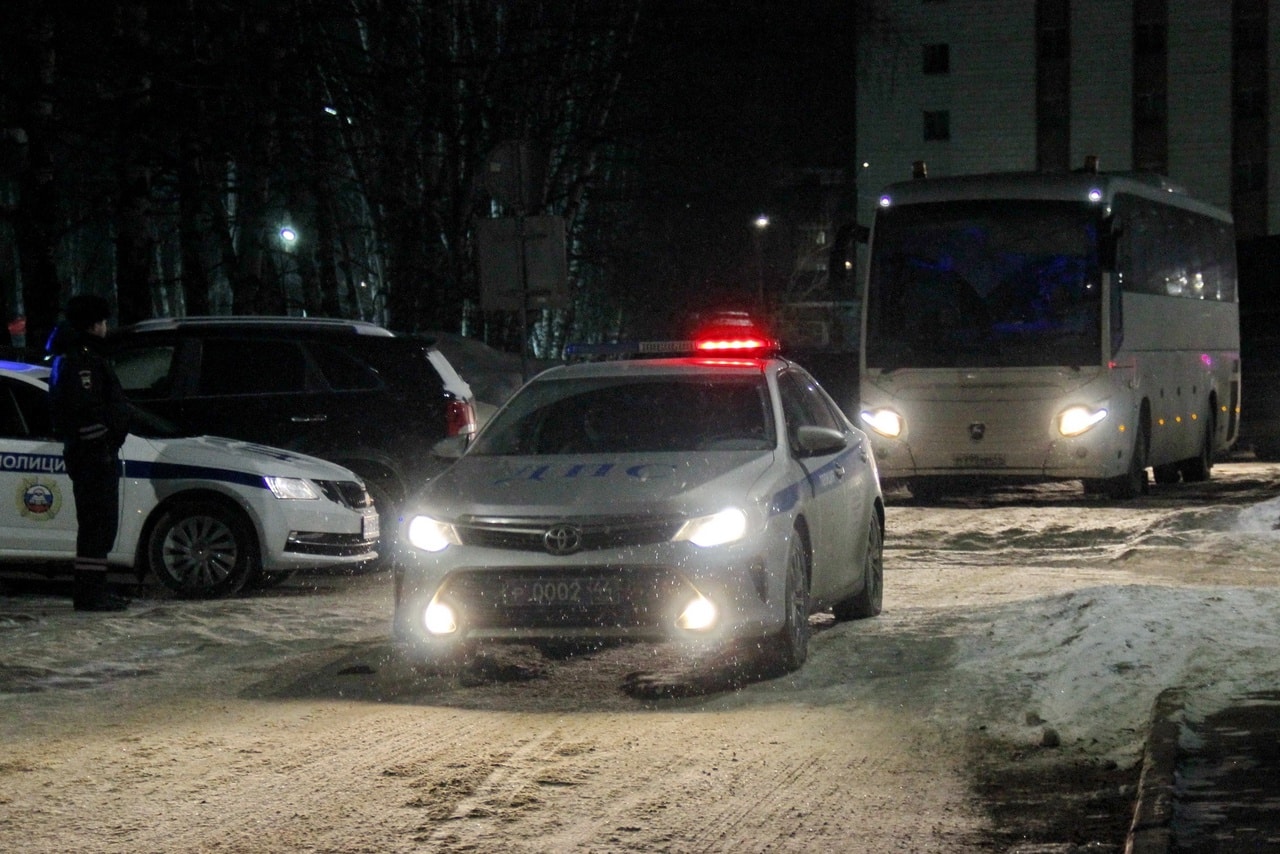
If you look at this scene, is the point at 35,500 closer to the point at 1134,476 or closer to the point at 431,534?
the point at 431,534

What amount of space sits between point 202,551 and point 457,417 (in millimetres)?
2774

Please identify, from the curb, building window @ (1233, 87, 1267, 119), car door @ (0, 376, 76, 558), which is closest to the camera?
the curb

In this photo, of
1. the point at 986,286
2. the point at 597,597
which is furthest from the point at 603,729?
the point at 986,286

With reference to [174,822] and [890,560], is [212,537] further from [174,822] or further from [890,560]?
[174,822]

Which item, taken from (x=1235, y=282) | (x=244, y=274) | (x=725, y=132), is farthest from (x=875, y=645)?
(x=725, y=132)

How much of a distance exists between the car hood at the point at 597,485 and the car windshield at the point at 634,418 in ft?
1.01

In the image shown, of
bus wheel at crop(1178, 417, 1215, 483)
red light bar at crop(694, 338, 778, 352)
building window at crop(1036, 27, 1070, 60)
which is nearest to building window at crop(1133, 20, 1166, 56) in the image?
building window at crop(1036, 27, 1070, 60)

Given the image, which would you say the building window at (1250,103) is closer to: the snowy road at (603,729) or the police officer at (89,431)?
the snowy road at (603,729)

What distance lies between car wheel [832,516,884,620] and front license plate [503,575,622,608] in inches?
105

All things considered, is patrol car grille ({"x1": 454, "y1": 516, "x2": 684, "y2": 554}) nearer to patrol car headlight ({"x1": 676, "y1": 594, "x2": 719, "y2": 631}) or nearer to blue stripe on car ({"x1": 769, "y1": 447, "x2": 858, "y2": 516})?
patrol car headlight ({"x1": 676, "y1": 594, "x2": 719, "y2": 631})

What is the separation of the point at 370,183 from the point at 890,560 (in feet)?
64.0

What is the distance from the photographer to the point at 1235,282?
88.2 feet

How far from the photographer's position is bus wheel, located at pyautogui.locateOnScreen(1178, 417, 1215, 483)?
2436cm

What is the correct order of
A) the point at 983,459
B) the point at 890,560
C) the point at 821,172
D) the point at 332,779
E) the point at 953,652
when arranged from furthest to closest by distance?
the point at 821,172 < the point at 983,459 < the point at 890,560 < the point at 953,652 < the point at 332,779
